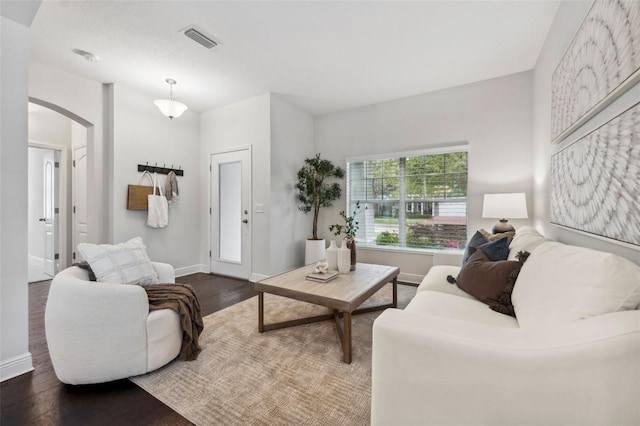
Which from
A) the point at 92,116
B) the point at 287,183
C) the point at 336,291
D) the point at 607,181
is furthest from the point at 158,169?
the point at 607,181

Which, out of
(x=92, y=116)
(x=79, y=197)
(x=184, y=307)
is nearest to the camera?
(x=184, y=307)

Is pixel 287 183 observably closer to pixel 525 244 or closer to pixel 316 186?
pixel 316 186

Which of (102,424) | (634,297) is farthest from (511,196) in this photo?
(102,424)

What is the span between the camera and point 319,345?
2141mm

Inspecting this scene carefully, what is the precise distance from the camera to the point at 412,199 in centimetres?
405

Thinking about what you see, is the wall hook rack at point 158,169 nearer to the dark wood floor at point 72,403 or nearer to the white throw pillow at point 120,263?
the white throw pillow at point 120,263

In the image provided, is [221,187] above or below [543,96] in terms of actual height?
below

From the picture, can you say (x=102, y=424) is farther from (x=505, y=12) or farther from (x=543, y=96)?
(x=543, y=96)

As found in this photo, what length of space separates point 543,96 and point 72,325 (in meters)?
4.26

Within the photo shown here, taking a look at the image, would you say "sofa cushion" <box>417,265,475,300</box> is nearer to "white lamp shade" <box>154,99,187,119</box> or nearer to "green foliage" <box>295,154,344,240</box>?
"green foliage" <box>295,154,344,240</box>

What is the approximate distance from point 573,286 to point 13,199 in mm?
3139

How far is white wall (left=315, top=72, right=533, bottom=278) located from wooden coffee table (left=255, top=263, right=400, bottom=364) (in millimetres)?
1660

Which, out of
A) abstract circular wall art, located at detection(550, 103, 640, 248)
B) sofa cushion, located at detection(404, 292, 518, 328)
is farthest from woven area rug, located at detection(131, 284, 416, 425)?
abstract circular wall art, located at detection(550, 103, 640, 248)

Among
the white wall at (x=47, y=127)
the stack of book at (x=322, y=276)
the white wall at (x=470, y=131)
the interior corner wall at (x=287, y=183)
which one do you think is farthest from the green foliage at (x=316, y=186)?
the white wall at (x=47, y=127)
